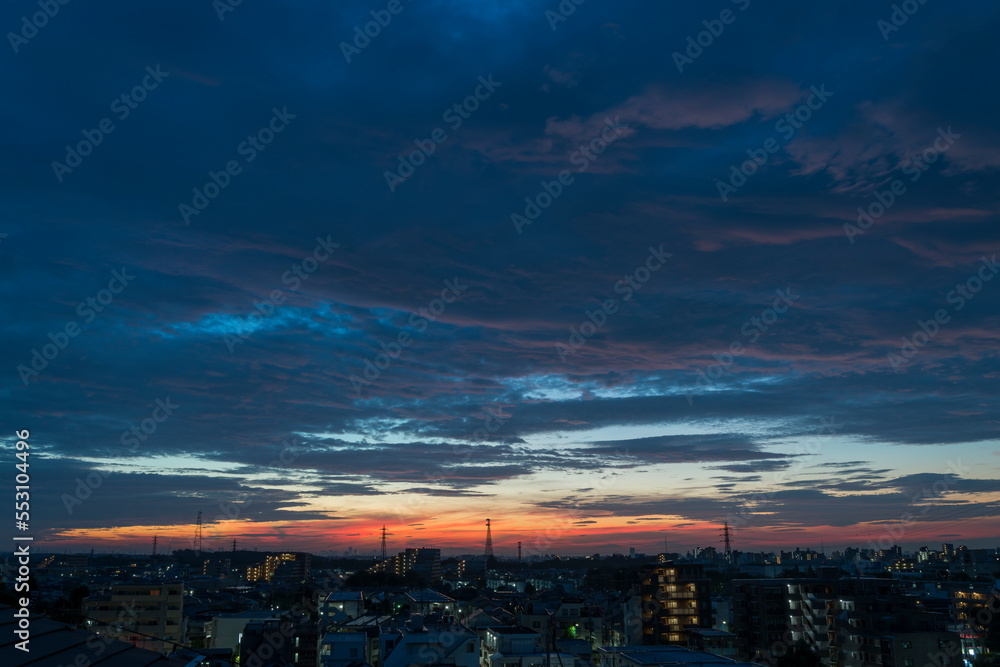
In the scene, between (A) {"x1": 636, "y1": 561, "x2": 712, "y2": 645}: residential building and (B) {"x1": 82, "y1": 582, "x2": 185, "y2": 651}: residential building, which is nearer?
(B) {"x1": 82, "y1": 582, "x2": 185, "y2": 651}: residential building

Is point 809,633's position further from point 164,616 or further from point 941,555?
point 941,555

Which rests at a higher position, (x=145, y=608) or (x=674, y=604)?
(x=145, y=608)

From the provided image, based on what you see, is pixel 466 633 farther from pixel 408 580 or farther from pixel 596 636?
pixel 408 580

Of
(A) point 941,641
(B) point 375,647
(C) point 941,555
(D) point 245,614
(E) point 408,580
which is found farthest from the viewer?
(C) point 941,555

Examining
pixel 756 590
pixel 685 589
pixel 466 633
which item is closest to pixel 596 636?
pixel 685 589

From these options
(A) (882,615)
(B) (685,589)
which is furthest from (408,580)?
(A) (882,615)

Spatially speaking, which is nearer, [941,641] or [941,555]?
[941,641]

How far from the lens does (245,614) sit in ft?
207

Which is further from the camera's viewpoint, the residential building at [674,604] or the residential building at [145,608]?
the residential building at [674,604]

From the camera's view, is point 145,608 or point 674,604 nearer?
point 145,608

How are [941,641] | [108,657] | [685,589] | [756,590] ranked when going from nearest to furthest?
[108,657] → [941,641] → [756,590] → [685,589]

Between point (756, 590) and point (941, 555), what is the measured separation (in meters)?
193

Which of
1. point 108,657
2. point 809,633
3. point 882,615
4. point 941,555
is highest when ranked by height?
point 108,657

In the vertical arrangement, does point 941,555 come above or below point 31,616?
below
